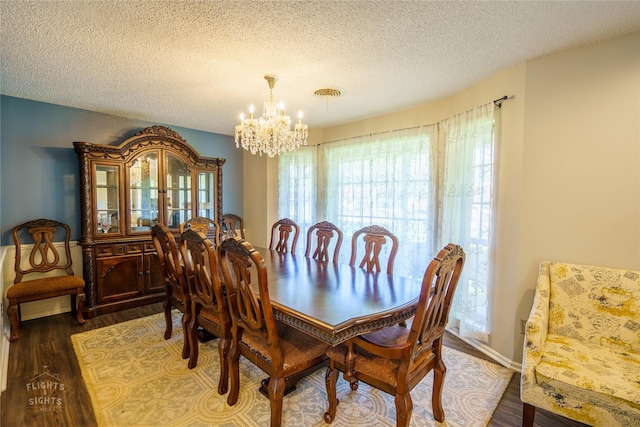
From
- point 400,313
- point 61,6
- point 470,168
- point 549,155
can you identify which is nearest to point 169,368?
point 400,313

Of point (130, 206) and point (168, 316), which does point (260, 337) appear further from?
point (130, 206)

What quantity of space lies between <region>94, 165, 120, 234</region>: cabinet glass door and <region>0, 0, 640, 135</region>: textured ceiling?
32.5 inches

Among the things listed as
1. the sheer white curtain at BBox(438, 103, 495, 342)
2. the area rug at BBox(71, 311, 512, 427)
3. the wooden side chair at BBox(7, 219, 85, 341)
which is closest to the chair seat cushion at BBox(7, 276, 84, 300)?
the wooden side chair at BBox(7, 219, 85, 341)

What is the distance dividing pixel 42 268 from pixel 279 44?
3422 mm

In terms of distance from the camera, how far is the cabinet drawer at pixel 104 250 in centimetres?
333

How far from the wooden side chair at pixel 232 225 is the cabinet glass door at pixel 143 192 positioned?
103 centimetres

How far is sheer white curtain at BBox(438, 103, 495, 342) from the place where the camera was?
257cm

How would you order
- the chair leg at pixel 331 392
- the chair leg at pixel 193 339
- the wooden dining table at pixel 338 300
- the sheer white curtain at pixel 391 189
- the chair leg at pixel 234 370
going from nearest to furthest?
the wooden dining table at pixel 338 300, the chair leg at pixel 331 392, the chair leg at pixel 234 370, the chair leg at pixel 193 339, the sheer white curtain at pixel 391 189

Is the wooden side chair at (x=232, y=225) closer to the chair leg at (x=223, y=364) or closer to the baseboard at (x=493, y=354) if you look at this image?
the chair leg at (x=223, y=364)

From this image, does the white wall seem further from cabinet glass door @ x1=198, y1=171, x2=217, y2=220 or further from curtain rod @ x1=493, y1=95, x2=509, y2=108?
cabinet glass door @ x1=198, y1=171, x2=217, y2=220

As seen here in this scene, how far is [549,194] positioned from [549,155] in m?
0.29

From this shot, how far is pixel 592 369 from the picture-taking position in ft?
5.15

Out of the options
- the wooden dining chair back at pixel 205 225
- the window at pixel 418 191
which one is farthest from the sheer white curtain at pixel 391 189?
the wooden dining chair back at pixel 205 225

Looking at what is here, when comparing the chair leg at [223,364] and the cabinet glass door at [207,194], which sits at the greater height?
the cabinet glass door at [207,194]
